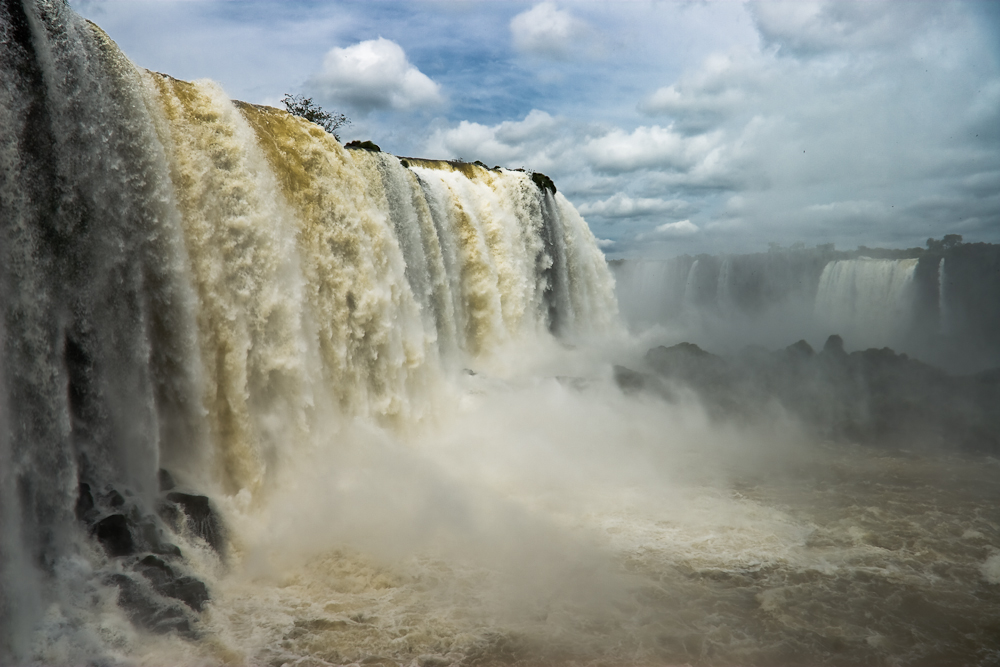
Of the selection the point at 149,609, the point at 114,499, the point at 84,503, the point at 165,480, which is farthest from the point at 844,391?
the point at 84,503

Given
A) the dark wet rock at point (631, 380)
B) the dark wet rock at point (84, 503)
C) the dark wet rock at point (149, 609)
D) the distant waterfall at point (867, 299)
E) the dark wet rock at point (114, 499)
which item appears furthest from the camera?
the distant waterfall at point (867, 299)

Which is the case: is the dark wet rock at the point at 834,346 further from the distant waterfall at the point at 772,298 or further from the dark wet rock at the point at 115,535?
the dark wet rock at the point at 115,535

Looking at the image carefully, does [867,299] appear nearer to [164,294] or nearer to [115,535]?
[164,294]

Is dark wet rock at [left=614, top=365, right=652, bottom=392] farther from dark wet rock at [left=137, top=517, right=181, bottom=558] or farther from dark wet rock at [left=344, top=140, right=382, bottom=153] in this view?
dark wet rock at [left=137, top=517, right=181, bottom=558]

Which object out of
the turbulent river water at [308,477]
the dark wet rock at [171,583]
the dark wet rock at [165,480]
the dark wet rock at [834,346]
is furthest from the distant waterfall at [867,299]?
the dark wet rock at [171,583]

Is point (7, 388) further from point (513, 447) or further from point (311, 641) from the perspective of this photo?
point (513, 447)

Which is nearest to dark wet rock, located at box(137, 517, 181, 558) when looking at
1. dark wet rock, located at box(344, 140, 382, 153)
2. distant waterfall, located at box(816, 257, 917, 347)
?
dark wet rock, located at box(344, 140, 382, 153)
